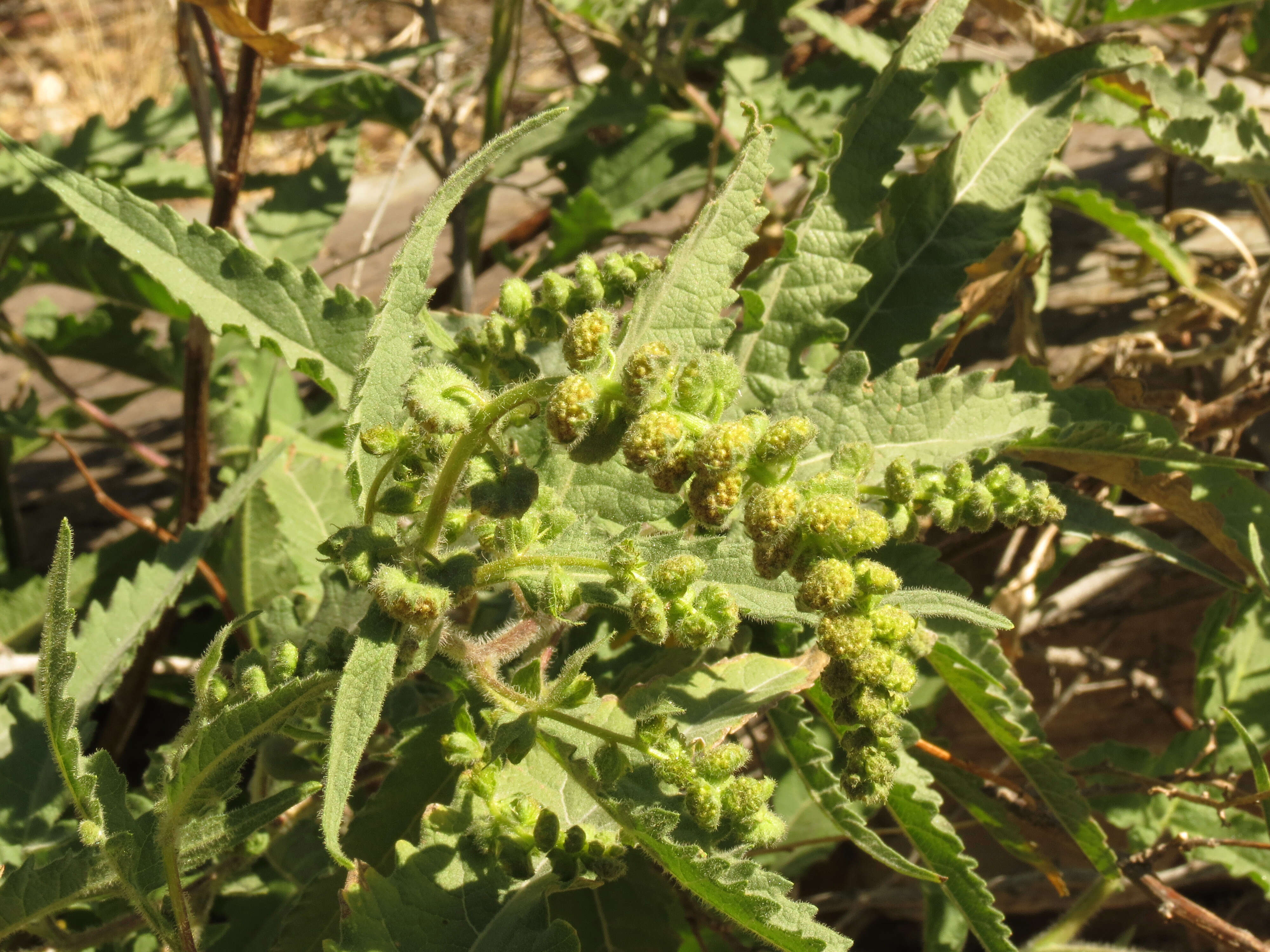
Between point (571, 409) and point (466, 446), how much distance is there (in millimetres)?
167

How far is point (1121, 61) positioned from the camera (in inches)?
71.9

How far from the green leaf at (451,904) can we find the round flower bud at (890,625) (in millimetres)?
575

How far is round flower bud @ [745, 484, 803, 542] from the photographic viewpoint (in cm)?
118

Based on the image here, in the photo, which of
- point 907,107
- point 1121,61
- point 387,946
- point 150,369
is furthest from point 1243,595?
point 150,369

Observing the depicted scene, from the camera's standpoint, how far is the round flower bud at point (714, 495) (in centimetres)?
113

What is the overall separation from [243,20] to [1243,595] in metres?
2.17

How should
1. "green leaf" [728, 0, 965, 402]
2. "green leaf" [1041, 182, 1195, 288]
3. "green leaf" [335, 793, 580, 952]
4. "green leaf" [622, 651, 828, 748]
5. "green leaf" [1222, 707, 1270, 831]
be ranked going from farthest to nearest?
1. "green leaf" [1041, 182, 1195, 288]
2. "green leaf" [728, 0, 965, 402]
3. "green leaf" [1222, 707, 1270, 831]
4. "green leaf" [622, 651, 828, 748]
5. "green leaf" [335, 793, 580, 952]

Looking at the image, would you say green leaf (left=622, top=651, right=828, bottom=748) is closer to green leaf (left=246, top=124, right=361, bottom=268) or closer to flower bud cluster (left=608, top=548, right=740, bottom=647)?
flower bud cluster (left=608, top=548, right=740, bottom=647)

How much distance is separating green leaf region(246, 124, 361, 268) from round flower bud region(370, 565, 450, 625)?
1.71m

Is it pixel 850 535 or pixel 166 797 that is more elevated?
pixel 850 535

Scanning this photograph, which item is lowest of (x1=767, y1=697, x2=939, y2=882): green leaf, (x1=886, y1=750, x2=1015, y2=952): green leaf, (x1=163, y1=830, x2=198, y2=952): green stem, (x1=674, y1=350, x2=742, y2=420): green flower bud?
(x1=163, y1=830, x2=198, y2=952): green stem

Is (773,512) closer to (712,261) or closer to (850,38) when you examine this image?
(712,261)

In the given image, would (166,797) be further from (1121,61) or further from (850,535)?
(1121,61)

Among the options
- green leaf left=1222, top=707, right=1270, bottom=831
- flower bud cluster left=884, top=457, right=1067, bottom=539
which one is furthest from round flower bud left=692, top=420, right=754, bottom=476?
green leaf left=1222, top=707, right=1270, bottom=831
